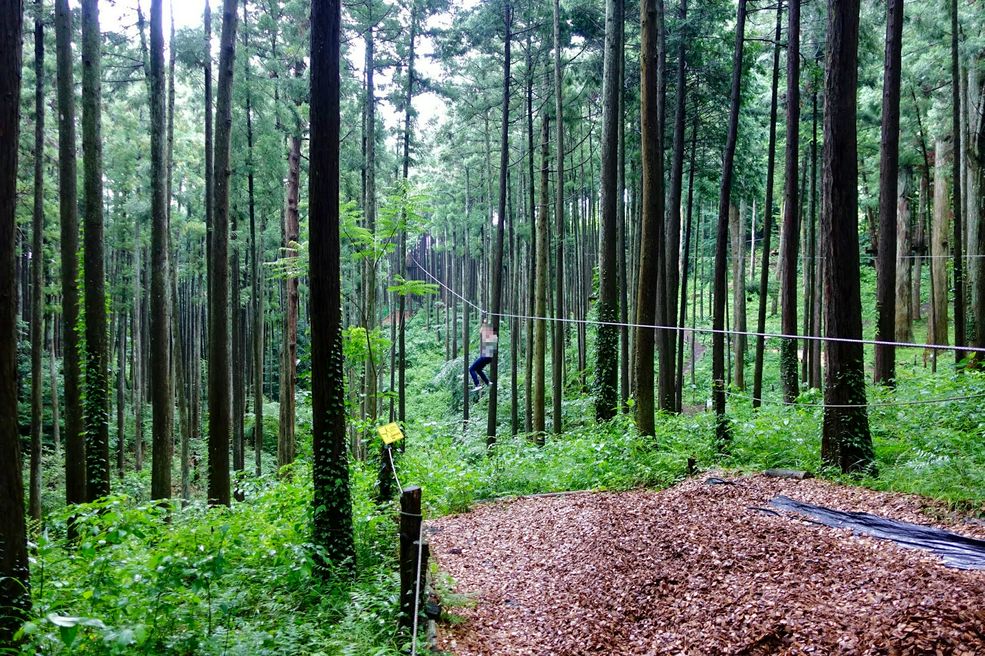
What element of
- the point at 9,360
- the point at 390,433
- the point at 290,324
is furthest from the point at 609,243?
the point at 9,360

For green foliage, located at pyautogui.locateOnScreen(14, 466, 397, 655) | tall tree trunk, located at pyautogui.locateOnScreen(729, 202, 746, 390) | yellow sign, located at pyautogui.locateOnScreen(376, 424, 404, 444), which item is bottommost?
green foliage, located at pyautogui.locateOnScreen(14, 466, 397, 655)

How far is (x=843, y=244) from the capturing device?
6.68 metres

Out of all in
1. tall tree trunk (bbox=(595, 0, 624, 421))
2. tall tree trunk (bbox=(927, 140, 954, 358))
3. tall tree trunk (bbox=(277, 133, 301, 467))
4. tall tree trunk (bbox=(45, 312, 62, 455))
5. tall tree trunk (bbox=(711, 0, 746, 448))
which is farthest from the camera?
tall tree trunk (bbox=(45, 312, 62, 455))

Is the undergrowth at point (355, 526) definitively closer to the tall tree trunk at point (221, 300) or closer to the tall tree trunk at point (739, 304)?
the tall tree trunk at point (221, 300)

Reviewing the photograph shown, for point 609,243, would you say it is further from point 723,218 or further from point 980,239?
point 980,239

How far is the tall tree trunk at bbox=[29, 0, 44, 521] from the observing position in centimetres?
1007

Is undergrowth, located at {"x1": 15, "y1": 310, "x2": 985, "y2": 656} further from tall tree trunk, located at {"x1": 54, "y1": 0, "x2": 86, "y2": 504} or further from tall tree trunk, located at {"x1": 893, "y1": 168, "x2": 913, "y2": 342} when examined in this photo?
tall tree trunk, located at {"x1": 893, "y1": 168, "x2": 913, "y2": 342}

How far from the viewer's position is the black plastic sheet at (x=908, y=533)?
3.96m

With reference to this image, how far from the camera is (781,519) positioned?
5055 millimetres

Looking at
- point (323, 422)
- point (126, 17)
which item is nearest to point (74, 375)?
point (323, 422)

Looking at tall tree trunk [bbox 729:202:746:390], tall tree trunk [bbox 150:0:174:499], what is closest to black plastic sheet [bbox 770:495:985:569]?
tall tree trunk [bbox 729:202:746:390]

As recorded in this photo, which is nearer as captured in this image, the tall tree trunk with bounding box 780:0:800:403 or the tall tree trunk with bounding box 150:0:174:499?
the tall tree trunk with bounding box 150:0:174:499

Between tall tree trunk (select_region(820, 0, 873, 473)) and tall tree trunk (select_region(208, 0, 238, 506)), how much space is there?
25.1 ft

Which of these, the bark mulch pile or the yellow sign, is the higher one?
the yellow sign
